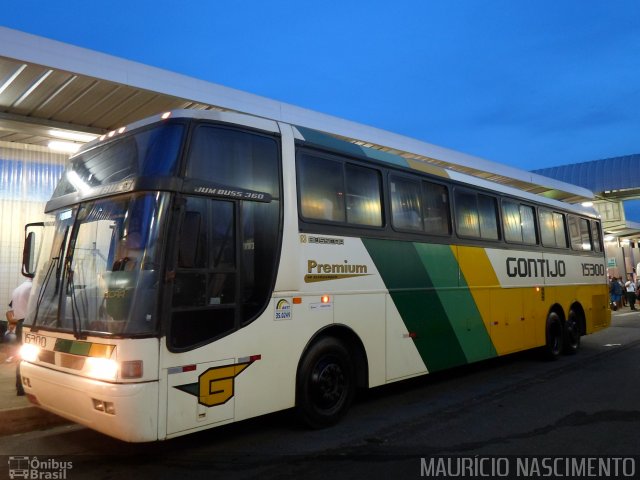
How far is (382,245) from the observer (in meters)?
6.68

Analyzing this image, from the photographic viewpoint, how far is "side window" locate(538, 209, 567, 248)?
34.9ft

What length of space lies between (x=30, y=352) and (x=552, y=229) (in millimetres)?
9998

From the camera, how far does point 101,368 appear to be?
427cm

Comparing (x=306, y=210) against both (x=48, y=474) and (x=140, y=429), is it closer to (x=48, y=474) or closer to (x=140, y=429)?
(x=140, y=429)

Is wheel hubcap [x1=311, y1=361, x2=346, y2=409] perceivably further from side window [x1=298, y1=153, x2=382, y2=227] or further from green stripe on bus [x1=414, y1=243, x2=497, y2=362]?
green stripe on bus [x1=414, y1=243, x2=497, y2=362]

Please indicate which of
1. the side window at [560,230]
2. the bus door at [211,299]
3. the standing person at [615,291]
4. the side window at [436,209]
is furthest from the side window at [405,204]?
the standing person at [615,291]

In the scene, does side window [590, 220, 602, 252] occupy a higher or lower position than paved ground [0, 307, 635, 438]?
higher

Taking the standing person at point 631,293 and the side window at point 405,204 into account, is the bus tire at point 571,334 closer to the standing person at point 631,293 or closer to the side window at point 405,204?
the side window at point 405,204

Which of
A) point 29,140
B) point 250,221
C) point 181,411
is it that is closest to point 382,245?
point 250,221

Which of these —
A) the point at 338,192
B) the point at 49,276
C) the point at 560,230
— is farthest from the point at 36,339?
the point at 560,230

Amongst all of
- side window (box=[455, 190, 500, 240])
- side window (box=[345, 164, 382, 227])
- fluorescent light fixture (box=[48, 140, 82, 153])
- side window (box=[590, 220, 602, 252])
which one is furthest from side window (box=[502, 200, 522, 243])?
fluorescent light fixture (box=[48, 140, 82, 153])

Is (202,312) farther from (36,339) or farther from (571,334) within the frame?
(571,334)

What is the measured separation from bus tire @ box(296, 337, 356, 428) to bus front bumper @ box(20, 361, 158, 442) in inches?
68.4

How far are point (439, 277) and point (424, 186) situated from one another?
139cm
